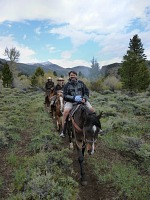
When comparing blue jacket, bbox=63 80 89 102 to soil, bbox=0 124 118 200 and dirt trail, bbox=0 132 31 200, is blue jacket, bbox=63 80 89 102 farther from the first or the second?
dirt trail, bbox=0 132 31 200

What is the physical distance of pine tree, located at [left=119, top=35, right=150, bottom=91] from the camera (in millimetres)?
37312

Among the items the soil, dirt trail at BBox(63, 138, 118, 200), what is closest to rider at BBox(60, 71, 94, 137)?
the soil

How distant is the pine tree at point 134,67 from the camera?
3731cm

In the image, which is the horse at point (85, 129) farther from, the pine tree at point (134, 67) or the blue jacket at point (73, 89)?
the pine tree at point (134, 67)

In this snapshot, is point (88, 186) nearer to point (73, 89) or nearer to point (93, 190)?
point (93, 190)

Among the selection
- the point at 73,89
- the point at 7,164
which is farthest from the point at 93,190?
the point at 73,89

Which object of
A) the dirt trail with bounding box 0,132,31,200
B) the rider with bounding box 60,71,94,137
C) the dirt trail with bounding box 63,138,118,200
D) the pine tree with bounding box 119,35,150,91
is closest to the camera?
the dirt trail with bounding box 63,138,118,200

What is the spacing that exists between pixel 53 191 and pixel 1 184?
1.74 m

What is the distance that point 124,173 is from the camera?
6645 mm

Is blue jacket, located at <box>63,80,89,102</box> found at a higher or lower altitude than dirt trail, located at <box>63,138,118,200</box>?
higher

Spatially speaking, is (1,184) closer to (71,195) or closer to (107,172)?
(71,195)

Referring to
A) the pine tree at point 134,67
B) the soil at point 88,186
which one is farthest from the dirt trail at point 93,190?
the pine tree at point 134,67

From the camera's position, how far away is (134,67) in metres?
37.6

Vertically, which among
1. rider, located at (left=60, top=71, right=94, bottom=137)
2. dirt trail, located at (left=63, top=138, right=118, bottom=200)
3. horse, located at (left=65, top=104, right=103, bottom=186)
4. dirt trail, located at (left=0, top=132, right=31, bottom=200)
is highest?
rider, located at (left=60, top=71, right=94, bottom=137)
